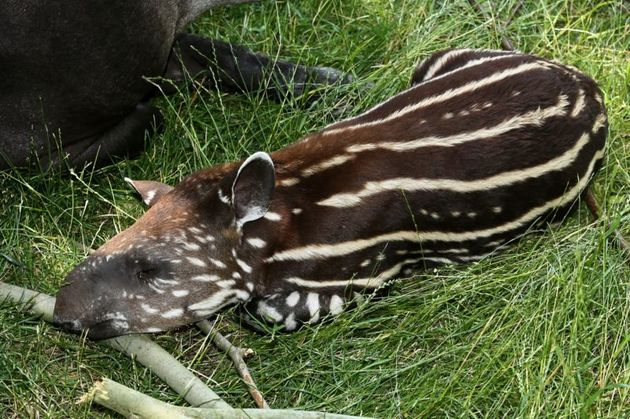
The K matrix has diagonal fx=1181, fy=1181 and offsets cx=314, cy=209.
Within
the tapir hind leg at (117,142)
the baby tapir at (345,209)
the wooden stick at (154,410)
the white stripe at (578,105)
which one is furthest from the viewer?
the tapir hind leg at (117,142)

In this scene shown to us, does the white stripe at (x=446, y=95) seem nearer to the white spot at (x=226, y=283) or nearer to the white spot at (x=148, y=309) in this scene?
the white spot at (x=226, y=283)

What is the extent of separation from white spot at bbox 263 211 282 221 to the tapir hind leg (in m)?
1.20

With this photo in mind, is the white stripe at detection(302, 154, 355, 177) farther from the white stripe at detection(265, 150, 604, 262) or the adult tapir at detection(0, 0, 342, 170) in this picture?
the adult tapir at detection(0, 0, 342, 170)

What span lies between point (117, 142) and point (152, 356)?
4.26ft

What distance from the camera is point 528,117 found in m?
4.51

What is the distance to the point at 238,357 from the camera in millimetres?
4352

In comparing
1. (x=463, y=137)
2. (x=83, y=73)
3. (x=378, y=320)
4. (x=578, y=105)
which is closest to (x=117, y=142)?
(x=83, y=73)

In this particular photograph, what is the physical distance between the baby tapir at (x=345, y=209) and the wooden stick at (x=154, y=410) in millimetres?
307

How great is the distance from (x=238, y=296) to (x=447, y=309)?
→ 814mm

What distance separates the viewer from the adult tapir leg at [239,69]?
5.66m

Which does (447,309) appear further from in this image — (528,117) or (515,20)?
(515,20)

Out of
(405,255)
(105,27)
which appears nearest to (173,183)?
(105,27)

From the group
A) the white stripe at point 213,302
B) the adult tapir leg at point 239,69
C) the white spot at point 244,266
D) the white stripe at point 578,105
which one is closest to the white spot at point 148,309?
the white stripe at point 213,302

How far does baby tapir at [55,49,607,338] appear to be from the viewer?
14.1 ft
